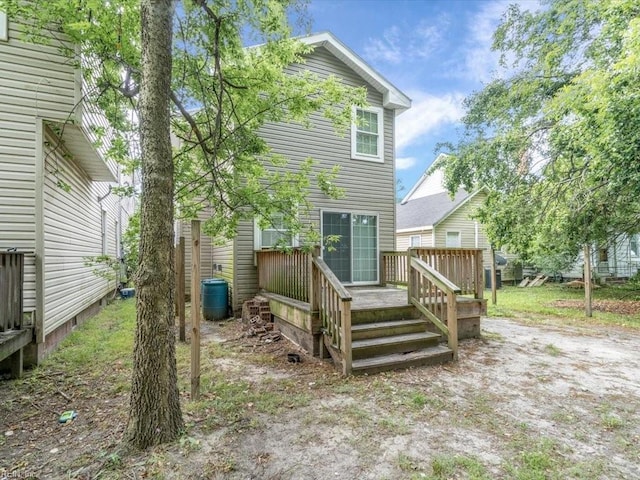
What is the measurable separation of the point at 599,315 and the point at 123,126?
11.5 metres

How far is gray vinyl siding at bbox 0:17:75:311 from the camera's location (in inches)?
181

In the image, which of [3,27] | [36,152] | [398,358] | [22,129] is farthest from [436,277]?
[3,27]

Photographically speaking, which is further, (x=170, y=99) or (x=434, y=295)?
(x=434, y=295)

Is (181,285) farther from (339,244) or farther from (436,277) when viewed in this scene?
(436,277)

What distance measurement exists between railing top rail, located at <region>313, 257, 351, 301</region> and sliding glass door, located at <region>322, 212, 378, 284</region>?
10.9 ft

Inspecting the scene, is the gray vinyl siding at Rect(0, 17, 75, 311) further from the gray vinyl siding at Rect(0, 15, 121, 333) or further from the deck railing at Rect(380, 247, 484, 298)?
the deck railing at Rect(380, 247, 484, 298)

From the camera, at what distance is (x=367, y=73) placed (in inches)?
348

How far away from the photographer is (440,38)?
34.1 ft

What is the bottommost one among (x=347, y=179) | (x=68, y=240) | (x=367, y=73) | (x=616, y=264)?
(x=616, y=264)

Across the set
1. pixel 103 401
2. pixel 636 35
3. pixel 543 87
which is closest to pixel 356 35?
pixel 543 87

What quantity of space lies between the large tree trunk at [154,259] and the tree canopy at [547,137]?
23.7 ft

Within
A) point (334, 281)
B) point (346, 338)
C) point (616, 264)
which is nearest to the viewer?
point (346, 338)

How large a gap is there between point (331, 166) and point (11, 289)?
6.60m

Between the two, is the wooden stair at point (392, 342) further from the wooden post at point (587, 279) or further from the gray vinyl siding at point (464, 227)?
the gray vinyl siding at point (464, 227)
